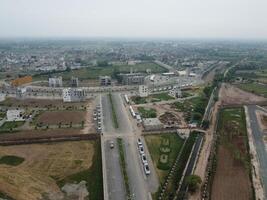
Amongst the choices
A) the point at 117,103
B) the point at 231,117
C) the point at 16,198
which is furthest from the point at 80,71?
the point at 16,198

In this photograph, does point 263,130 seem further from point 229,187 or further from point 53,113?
point 53,113

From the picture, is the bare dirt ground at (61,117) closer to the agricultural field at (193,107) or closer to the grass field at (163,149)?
the grass field at (163,149)

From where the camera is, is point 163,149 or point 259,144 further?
point 259,144

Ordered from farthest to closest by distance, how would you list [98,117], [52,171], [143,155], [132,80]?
[132,80] < [98,117] < [143,155] < [52,171]

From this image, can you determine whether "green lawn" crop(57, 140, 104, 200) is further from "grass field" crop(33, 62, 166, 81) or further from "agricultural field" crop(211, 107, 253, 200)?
"grass field" crop(33, 62, 166, 81)

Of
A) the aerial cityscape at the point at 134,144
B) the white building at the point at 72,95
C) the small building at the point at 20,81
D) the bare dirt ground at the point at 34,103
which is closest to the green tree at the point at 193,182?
the aerial cityscape at the point at 134,144

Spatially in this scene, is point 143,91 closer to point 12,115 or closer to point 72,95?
point 72,95

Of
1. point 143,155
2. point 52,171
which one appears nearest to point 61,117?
point 52,171

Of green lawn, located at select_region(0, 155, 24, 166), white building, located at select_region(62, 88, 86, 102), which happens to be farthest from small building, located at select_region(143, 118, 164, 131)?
white building, located at select_region(62, 88, 86, 102)
